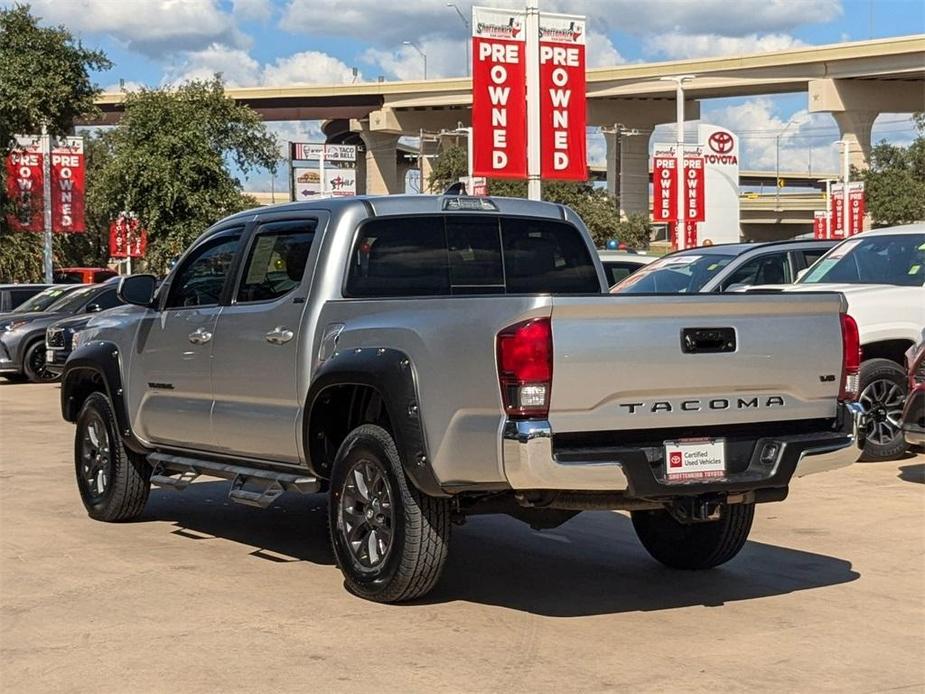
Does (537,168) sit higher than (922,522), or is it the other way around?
(537,168)

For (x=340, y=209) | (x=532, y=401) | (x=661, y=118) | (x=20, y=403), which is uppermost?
(x=661, y=118)

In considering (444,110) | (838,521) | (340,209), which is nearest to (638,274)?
(838,521)

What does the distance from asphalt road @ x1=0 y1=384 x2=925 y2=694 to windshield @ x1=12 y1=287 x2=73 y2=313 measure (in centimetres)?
1710

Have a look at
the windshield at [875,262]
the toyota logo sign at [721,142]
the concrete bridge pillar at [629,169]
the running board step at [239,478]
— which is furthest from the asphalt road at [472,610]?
the concrete bridge pillar at [629,169]

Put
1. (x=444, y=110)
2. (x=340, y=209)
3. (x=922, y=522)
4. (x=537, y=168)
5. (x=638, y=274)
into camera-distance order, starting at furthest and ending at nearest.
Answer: (x=444, y=110) → (x=537, y=168) → (x=638, y=274) → (x=922, y=522) → (x=340, y=209)

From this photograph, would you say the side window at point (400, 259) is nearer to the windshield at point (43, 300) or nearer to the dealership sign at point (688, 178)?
the windshield at point (43, 300)

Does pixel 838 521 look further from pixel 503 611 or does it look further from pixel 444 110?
pixel 444 110

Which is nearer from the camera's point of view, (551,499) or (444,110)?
(551,499)

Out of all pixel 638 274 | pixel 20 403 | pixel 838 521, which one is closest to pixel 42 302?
pixel 20 403

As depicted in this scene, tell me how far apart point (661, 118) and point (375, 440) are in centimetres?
9076

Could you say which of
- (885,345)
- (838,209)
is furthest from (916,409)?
(838,209)

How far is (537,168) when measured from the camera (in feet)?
65.9

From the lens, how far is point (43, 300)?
27.3 m

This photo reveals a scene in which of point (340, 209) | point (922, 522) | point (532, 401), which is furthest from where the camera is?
point (922, 522)
